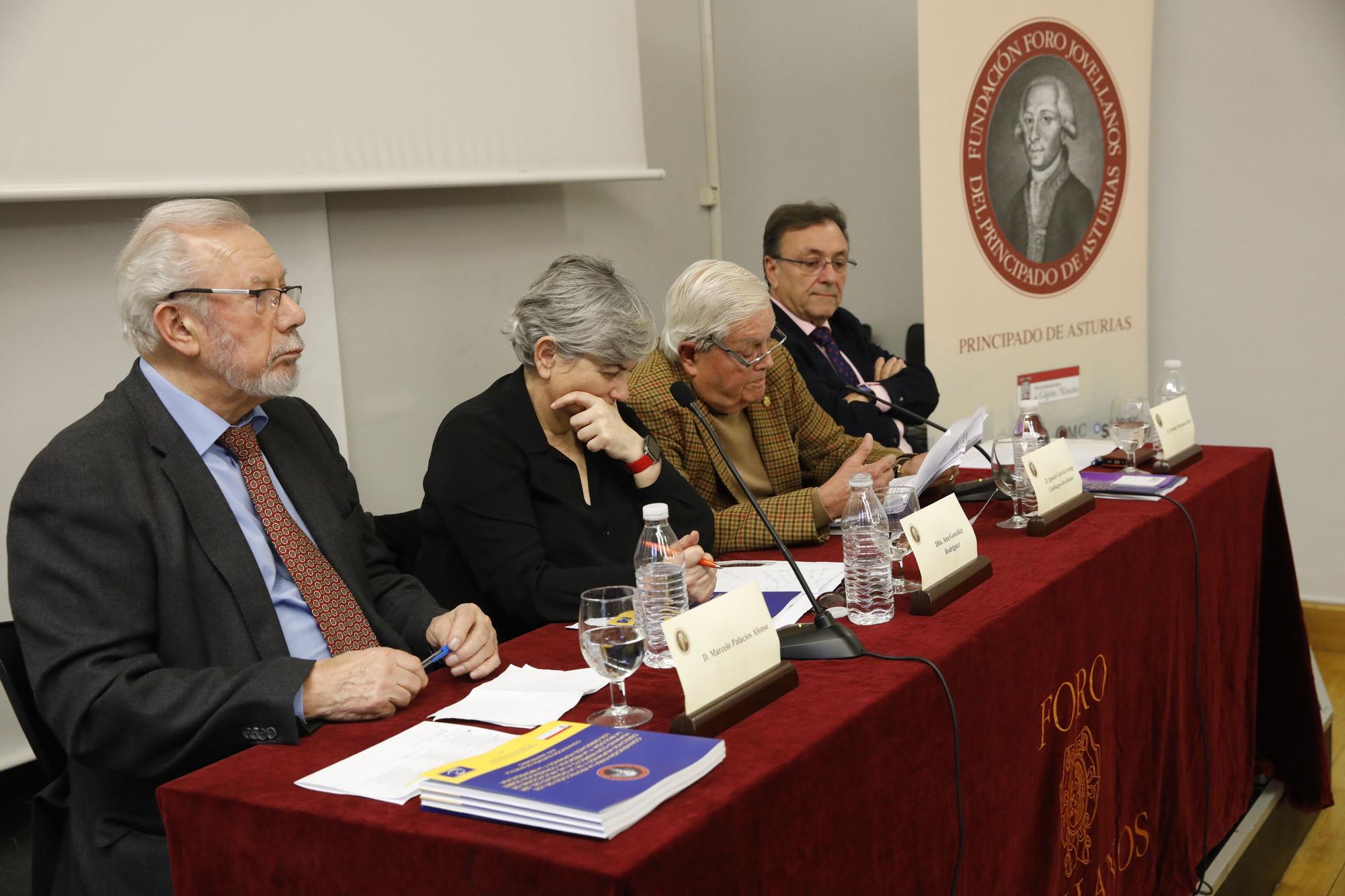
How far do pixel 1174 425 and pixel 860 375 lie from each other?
1.16 m

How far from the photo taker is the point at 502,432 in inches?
80.7

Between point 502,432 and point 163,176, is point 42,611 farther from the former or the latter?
point 163,176

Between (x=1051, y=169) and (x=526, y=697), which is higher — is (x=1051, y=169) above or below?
above

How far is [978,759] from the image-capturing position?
62.6 inches

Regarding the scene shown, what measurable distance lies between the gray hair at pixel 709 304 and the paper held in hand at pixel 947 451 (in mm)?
503

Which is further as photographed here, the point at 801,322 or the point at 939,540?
the point at 801,322

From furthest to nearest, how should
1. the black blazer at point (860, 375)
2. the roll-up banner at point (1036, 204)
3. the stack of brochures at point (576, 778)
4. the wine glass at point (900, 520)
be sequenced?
1. the roll-up banner at point (1036, 204)
2. the black blazer at point (860, 375)
3. the wine glass at point (900, 520)
4. the stack of brochures at point (576, 778)

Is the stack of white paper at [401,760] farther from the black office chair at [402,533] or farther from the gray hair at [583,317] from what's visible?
the black office chair at [402,533]

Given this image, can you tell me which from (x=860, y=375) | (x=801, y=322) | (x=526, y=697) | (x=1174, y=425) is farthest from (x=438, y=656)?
(x=860, y=375)

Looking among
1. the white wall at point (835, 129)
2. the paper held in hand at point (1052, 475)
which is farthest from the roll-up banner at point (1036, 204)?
the paper held in hand at point (1052, 475)

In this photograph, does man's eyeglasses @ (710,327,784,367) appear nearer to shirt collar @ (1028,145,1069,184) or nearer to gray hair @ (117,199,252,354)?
gray hair @ (117,199,252,354)

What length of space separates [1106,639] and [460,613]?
1076mm

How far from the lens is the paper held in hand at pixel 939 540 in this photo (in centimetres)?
171

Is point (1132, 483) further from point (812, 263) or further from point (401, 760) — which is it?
point (401, 760)
